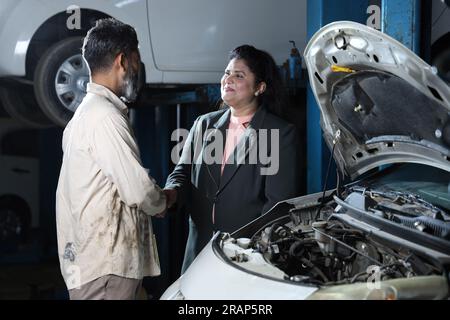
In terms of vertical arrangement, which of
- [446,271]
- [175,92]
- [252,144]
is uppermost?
[175,92]

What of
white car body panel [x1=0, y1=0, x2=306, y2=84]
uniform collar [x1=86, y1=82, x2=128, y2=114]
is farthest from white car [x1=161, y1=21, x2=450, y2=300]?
white car body panel [x1=0, y1=0, x2=306, y2=84]

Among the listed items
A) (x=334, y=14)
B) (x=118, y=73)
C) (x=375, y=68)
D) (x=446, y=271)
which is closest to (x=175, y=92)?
(x=334, y=14)

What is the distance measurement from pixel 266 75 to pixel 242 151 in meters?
0.50

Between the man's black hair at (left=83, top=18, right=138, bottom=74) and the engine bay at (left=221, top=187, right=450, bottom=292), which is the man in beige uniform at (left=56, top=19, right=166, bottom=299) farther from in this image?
the engine bay at (left=221, top=187, right=450, bottom=292)

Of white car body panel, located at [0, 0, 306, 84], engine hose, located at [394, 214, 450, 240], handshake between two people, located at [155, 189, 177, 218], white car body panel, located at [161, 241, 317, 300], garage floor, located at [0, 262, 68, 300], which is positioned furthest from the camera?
garage floor, located at [0, 262, 68, 300]

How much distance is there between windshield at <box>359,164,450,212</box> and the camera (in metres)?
2.52

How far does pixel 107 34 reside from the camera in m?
2.54

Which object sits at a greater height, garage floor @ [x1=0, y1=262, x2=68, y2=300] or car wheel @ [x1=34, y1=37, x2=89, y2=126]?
car wheel @ [x1=34, y1=37, x2=89, y2=126]

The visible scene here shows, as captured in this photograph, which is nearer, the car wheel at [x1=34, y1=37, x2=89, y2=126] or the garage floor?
the car wheel at [x1=34, y1=37, x2=89, y2=126]

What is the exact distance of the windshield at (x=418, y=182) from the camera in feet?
8.27

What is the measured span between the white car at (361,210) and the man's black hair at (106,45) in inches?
33.2
